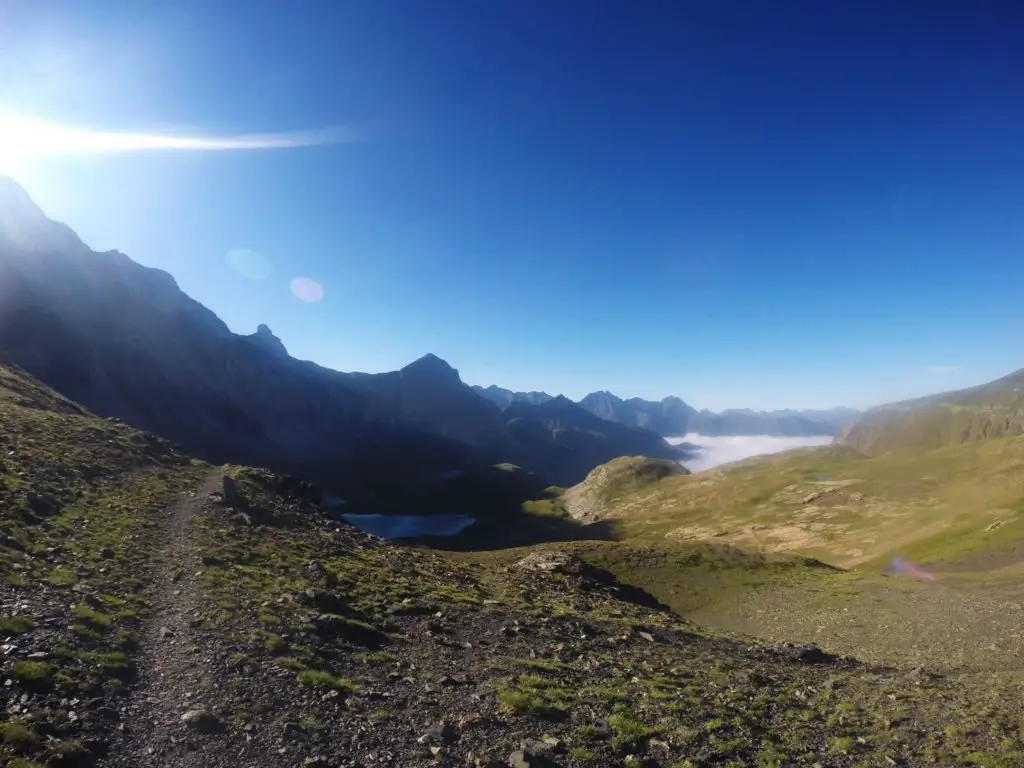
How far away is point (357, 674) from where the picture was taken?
778 inches

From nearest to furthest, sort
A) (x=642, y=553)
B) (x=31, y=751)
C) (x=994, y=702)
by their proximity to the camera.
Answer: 1. (x=31, y=751)
2. (x=994, y=702)
3. (x=642, y=553)

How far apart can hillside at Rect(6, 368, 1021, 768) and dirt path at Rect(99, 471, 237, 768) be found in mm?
72

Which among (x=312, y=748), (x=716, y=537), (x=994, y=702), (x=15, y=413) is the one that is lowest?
(x=716, y=537)

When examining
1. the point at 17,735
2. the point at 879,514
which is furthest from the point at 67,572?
the point at 879,514

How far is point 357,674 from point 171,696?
5.93m

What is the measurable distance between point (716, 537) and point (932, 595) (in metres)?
98.6

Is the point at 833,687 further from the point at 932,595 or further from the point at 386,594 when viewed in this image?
the point at 932,595

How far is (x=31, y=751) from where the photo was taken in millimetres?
12328

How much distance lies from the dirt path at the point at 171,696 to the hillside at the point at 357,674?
72 millimetres

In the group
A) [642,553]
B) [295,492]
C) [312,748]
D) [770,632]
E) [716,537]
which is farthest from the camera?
[716,537]

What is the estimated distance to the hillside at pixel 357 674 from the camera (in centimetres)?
1491

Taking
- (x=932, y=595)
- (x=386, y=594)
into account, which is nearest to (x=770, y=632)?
(x=932, y=595)

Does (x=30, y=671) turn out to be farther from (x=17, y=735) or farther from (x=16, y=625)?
(x=16, y=625)

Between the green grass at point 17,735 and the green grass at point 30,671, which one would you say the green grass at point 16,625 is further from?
the green grass at point 17,735
